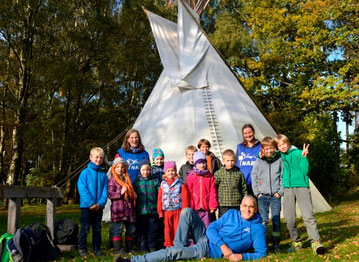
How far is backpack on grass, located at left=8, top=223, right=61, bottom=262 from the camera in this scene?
12.4ft

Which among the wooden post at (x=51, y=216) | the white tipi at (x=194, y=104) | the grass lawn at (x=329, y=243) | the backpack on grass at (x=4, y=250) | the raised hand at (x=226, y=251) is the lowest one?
the grass lawn at (x=329, y=243)

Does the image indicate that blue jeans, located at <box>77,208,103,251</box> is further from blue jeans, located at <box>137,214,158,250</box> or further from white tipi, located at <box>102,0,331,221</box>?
white tipi, located at <box>102,0,331,221</box>

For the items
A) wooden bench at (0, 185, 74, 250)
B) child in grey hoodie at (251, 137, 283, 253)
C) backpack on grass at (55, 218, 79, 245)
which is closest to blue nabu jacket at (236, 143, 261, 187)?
child in grey hoodie at (251, 137, 283, 253)

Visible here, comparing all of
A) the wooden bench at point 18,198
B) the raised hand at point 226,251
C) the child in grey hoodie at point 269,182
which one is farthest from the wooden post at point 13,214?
the child in grey hoodie at point 269,182

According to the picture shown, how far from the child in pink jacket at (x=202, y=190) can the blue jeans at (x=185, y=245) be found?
54 centimetres

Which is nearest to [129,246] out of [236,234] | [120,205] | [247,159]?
[120,205]

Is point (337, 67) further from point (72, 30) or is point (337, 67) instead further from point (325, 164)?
point (72, 30)

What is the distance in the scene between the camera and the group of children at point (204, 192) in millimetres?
4559

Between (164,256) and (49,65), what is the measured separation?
11.9 metres

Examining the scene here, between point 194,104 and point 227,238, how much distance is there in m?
5.21

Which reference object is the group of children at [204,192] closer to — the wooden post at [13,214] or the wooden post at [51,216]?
the wooden post at [51,216]

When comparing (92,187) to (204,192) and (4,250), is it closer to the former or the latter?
(4,250)

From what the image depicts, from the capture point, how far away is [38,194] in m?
4.82

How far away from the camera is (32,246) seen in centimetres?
402
